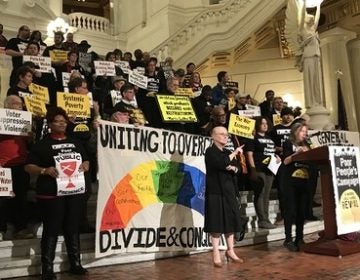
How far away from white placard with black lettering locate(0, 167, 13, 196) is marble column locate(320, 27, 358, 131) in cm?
1311

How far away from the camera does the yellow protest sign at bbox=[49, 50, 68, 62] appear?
9375 mm

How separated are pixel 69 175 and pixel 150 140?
1733 millimetres

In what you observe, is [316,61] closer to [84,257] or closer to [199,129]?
[199,129]

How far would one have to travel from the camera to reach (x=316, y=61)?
1220cm

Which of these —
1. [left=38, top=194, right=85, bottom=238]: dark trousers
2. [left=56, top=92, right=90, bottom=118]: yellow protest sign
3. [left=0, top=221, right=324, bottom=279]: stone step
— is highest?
[left=56, top=92, right=90, bottom=118]: yellow protest sign

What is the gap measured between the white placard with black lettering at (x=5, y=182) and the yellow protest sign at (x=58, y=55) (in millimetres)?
4145

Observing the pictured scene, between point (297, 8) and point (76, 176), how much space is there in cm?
884

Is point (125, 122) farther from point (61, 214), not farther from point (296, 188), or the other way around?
point (296, 188)

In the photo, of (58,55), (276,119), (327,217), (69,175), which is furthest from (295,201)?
(58,55)

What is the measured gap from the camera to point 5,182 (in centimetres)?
555

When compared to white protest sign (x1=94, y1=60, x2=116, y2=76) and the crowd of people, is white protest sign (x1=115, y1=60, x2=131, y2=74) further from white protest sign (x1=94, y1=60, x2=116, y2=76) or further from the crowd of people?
white protest sign (x1=94, y1=60, x2=116, y2=76)

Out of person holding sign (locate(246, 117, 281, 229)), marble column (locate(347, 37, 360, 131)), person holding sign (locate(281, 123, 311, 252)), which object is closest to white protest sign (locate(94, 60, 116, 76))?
person holding sign (locate(246, 117, 281, 229))

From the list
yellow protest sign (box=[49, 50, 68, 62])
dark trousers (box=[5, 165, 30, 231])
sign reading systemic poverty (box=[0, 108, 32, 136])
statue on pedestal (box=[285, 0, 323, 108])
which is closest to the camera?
sign reading systemic poverty (box=[0, 108, 32, 136])

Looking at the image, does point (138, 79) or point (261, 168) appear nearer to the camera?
point (261, 168)
